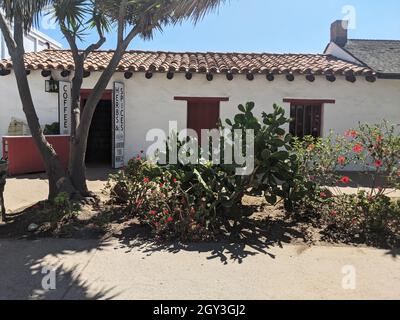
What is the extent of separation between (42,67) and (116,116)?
2249 mm

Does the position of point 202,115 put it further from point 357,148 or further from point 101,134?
point 357,148

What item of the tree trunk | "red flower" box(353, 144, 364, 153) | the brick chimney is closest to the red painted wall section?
the tree trunk

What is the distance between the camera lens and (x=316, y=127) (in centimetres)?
1141

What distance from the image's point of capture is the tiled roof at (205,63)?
1052 centimetres

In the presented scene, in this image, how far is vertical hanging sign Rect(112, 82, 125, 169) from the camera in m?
10.5

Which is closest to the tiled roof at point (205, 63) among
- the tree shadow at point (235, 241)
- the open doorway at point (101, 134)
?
the open doorway at point (101, 134)

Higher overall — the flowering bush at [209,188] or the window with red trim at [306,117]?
the window with red trim at [306,117]

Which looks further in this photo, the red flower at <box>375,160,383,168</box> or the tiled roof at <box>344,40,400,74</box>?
the tiled roof at <box>344,40,400,74</box>

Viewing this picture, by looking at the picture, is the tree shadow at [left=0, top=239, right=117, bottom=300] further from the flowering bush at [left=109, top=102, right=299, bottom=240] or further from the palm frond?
A: the palm frond

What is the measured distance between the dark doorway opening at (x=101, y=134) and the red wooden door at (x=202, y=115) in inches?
133

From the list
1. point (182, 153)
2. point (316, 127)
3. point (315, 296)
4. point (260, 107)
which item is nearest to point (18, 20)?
point (182, 153)

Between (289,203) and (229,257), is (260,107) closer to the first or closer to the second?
(289,203)

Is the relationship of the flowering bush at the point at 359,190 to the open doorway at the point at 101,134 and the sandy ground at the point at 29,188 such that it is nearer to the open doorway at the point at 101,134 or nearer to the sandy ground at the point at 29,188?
the sandy ground at the point at 29,188

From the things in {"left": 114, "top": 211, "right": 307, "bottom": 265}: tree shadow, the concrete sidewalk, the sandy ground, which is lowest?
the concrete sidewalk
